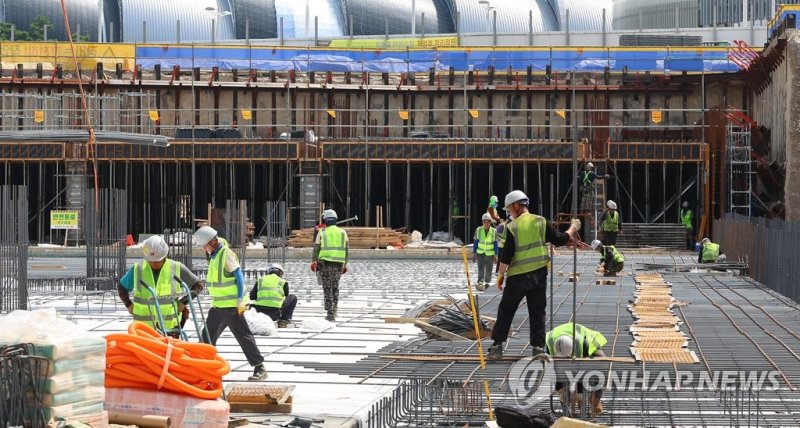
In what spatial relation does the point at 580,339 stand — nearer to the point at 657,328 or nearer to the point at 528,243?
the point at 528,243

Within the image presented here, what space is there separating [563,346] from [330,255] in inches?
247

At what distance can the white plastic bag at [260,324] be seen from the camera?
16.6 metres

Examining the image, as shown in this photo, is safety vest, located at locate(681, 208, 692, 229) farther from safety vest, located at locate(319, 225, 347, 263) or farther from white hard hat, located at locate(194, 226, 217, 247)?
white hard hat, located at locate(194, 226, 217, 247)

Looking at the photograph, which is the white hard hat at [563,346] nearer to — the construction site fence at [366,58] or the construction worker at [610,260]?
the construction worker at [610,260]

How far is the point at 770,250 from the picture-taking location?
23.3m

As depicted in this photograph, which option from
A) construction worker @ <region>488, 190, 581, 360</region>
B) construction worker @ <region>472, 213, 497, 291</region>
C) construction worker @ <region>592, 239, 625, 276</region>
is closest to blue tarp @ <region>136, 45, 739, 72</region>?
construction worker @ <region>592, 239, 625, 276</region>

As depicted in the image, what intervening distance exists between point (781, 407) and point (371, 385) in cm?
353

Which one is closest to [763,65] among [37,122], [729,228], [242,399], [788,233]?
[729,228]

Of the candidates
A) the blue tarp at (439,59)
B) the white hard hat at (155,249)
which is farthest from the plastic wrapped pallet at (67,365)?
the blue tarp at (439,59)

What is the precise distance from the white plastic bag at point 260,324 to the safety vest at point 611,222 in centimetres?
1020

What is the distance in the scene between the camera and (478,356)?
43.0 ft

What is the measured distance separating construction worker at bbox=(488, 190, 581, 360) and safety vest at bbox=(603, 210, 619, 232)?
43.5 ft

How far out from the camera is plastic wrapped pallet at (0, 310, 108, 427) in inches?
323

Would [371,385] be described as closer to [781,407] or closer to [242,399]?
[242,399]
